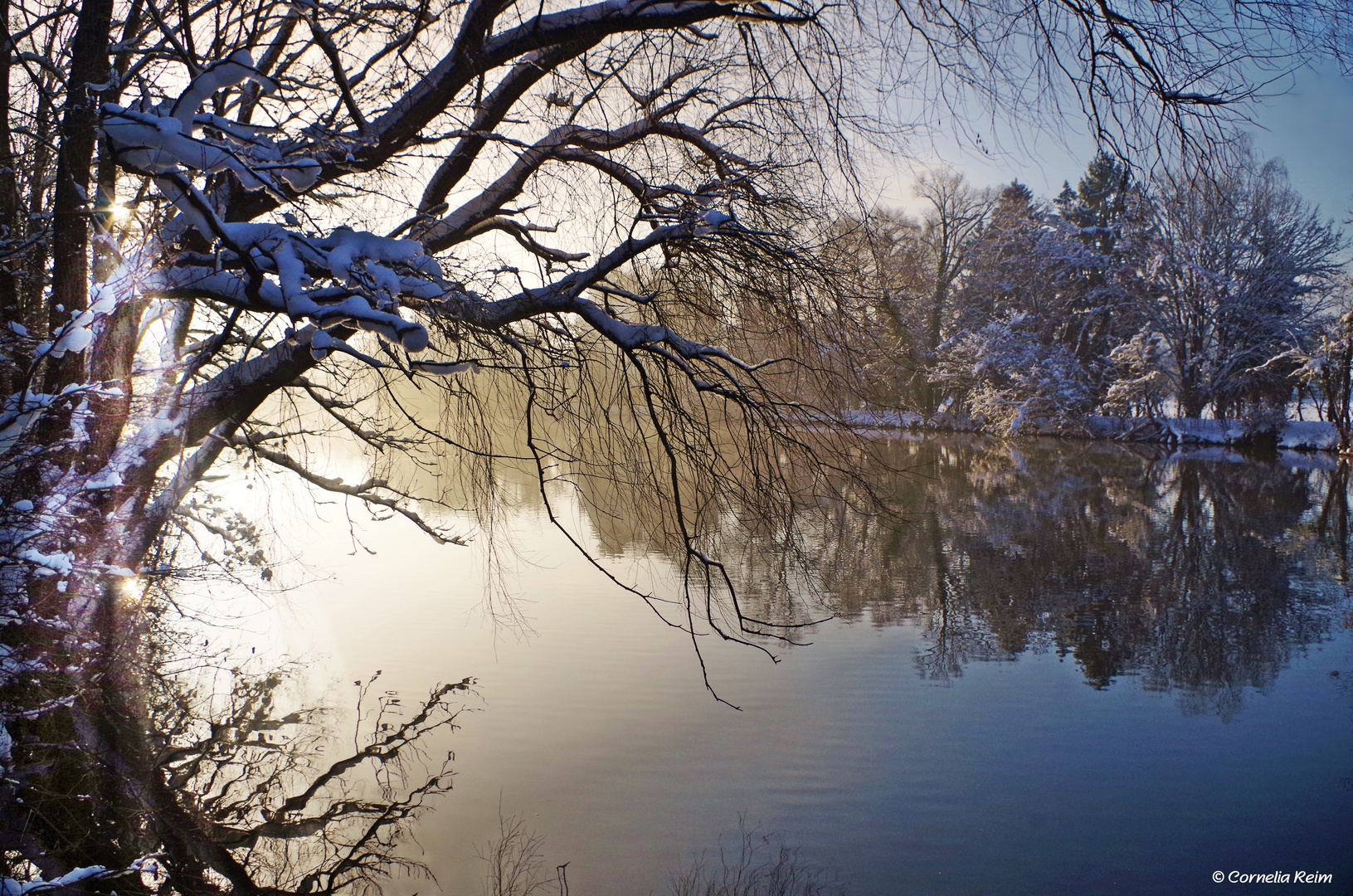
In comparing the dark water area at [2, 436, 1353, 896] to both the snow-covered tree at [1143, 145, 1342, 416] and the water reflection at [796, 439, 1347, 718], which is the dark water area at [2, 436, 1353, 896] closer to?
the water reflection at [796, 439, 1347, 718]

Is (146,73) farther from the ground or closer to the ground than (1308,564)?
farther from the ground

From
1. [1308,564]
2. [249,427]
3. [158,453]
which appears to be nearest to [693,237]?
[158,453]

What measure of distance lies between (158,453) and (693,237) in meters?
2.30

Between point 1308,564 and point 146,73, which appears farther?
point 1308,564

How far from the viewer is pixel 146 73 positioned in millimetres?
4371

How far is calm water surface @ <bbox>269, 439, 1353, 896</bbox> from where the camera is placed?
15.2ft

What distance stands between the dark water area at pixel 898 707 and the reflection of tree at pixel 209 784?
13 centimetres

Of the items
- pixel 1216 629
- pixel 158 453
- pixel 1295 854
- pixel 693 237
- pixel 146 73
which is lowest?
pixel 1295 854

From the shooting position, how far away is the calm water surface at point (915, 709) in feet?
15.2

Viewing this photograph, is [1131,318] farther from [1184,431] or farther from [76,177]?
[76,177]

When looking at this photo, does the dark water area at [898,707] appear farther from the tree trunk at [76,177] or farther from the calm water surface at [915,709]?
the tree trunk at [76,177]

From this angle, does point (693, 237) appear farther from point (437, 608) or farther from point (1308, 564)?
point (1308, 564)

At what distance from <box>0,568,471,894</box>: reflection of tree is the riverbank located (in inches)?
742

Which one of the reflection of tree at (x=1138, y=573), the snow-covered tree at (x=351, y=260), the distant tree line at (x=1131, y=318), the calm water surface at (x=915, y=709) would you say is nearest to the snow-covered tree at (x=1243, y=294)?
the distant tree line at (x=1131, y=318)
